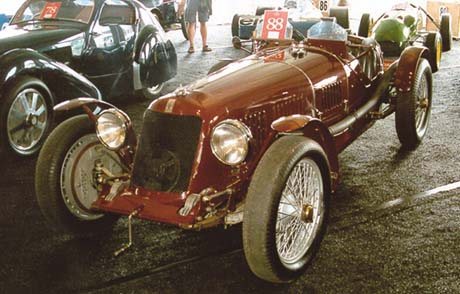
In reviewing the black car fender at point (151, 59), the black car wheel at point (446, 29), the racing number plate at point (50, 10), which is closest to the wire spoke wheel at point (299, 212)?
the black car fender at point (151, 59)

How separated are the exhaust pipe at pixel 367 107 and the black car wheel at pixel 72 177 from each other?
1.48 meters

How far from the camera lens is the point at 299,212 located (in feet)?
10.6

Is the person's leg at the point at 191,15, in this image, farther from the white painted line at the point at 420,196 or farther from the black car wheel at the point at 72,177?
the black car wheel at the point at 72,177

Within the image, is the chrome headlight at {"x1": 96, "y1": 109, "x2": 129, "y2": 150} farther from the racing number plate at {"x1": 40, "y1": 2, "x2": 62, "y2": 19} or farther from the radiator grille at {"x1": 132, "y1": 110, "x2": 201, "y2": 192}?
the racing number plate at {"x1": 40, "y1": 2, "x2": 62, "y2": 19}

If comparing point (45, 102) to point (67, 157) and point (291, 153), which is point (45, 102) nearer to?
point (67, 157)

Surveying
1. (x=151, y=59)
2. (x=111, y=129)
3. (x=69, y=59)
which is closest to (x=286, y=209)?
(x=111, y=129)

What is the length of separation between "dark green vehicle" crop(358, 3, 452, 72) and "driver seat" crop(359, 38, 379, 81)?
10.2ft

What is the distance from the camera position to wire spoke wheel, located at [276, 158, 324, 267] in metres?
3.16

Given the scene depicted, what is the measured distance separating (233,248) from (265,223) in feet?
2.50

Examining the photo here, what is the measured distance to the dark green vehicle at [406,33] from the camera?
26.7 ft

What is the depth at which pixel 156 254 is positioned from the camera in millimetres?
3492

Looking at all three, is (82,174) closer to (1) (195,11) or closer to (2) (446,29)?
(1) (195,11)

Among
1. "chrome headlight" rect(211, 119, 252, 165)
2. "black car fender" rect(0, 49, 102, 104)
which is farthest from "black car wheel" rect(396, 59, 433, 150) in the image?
"black car fender" rect(0, 49, 102, 104)

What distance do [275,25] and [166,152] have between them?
176 centimetres
